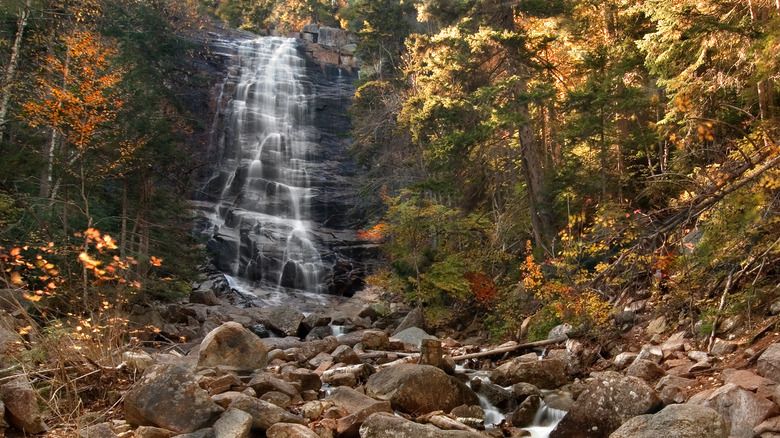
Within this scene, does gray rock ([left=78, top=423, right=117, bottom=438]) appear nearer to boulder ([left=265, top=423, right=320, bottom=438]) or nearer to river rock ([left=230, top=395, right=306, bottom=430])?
river rock ([left=230, top=395, right=306, bottom=430])

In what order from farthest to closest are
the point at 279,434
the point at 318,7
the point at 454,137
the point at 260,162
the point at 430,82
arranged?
the point at 318,7 < the point at 260,162 < the point at 430,82 < the point at 454,137 < the point at 279,434

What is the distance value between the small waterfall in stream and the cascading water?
0.05 m

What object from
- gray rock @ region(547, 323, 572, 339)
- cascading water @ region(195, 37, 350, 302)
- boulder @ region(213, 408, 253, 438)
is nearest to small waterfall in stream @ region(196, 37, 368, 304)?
cascading water @ region(195, 37, 350, 302)

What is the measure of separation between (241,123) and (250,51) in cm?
946

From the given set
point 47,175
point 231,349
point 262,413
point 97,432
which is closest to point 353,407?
point 262,413

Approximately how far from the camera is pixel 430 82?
58.6ft

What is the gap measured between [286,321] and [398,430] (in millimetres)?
11542

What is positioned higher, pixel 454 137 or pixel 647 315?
pixel 454 137

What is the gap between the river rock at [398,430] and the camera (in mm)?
5926

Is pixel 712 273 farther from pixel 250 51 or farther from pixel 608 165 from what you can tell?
pixel 250 51

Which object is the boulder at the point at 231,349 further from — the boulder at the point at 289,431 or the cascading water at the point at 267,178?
the cascading water at the point at 267,178

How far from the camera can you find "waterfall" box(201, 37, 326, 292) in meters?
26.1

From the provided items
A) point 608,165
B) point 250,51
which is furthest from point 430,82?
point 250,51

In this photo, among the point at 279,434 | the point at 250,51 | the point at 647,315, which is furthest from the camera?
Result: the point at 250,51
